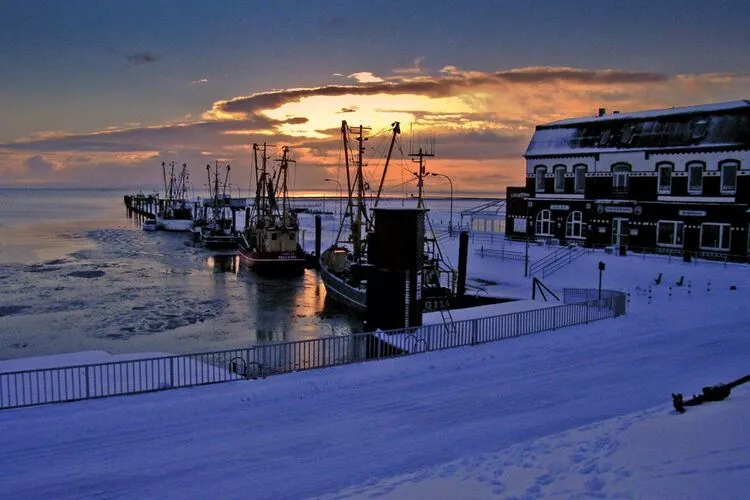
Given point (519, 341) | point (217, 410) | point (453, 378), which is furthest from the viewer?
point (519, 341)

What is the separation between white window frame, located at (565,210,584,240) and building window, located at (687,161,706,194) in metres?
8.51

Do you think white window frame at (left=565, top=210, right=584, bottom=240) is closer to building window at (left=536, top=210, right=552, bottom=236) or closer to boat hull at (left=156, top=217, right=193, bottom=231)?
building window at (left=536, top=210, right=552, bottom=236)

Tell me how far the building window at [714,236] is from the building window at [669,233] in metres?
1.45

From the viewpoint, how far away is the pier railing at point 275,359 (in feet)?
56.3

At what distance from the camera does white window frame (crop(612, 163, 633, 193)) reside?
45.8 metres

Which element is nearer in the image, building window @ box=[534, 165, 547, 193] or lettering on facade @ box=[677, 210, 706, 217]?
lettering on facade @ box=[677, 210, 706, 217]

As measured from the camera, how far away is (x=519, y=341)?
22156mm

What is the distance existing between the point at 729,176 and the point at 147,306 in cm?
3914

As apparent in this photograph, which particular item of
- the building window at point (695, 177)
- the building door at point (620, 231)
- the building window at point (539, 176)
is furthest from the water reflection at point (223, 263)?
the building window at point (695, 177)

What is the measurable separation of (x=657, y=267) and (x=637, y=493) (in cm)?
3242

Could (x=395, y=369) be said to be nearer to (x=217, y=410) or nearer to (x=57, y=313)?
(x=217, y=410)

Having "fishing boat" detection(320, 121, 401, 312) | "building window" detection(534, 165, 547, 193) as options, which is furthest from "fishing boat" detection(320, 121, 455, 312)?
"building window" detection(534, 165, 547, 193)

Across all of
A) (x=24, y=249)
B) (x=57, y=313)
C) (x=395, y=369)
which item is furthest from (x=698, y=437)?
(x=24, y=249)

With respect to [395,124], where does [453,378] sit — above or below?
below
